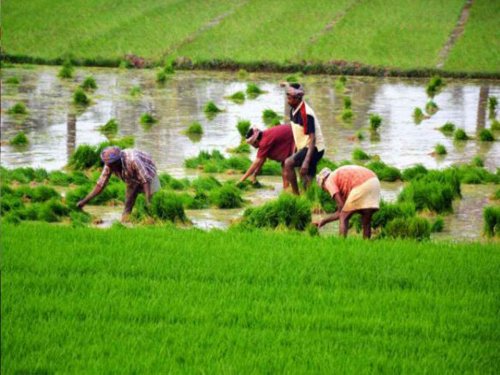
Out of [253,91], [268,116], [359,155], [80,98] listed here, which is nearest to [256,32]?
[253,91]

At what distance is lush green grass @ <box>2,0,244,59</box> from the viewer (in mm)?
31734

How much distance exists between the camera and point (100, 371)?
6.66 m

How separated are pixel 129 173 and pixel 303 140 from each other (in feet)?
7.54

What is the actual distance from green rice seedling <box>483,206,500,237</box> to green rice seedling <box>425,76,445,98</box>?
14.8 meters

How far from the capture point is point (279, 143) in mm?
13500

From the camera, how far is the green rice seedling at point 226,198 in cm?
1295

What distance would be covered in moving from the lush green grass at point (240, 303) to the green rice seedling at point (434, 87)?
1633 centimetres

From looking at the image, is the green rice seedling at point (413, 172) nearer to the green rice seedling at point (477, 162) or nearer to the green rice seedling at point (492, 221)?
the green rice seedling at point (477, 162)

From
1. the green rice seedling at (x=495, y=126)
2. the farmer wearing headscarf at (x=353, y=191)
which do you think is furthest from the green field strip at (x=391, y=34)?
the farmer wearing headscarf at (x=353, y=191)

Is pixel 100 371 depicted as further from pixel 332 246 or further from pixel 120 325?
pixel 332 246

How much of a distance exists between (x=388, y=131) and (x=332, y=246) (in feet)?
35.5

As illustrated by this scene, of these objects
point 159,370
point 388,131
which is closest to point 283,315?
point 159,370

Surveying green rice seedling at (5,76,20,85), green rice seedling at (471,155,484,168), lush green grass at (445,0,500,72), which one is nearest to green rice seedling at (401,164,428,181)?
green rice seedling at (471,155,484,168)

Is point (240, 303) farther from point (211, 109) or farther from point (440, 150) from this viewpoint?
point (211, 109)
